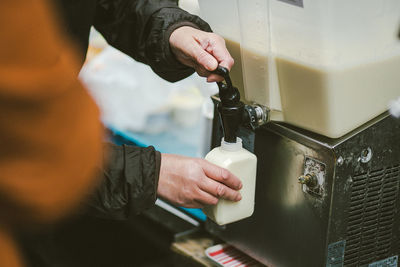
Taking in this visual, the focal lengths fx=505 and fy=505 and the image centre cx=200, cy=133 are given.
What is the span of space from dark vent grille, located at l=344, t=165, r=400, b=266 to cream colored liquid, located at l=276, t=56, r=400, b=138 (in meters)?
0.13

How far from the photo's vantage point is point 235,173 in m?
1.04

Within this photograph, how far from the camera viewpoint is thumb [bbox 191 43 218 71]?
3.52 feet

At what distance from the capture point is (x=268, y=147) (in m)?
1.17

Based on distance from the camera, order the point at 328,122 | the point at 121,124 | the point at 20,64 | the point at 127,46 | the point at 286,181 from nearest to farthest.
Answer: the point at 20,64, the point at 328,122, the point at 286,181, the point at 127,46, the point at 121,124

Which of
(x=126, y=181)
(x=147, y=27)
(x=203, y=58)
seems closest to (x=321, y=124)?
(x=203, y=58)

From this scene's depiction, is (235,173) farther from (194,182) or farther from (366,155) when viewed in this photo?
(366,155)

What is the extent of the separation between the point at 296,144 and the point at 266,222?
0.75 feet

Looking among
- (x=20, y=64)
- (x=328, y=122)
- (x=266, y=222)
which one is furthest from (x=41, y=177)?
(x=266, y=222)

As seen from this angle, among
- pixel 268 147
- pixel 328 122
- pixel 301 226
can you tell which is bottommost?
pixel 301 226

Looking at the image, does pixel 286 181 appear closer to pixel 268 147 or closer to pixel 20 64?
pixel 268 147

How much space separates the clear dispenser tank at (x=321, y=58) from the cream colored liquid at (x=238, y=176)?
146 mm

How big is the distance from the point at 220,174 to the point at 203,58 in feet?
0.87

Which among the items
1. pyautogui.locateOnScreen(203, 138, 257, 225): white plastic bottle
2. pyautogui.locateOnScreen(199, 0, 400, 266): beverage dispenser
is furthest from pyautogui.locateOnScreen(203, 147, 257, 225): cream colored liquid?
pyautogui.locateOnScreen(199, 0, 400, 266): beverage dispenser

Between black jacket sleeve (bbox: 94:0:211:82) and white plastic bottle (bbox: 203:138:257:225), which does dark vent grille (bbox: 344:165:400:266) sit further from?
black jacket sleeve (bbox: 94:0:211:82)
